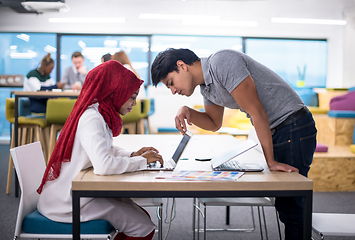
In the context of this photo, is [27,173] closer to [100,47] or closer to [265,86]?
[265,86]

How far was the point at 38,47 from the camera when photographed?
23.4 ft

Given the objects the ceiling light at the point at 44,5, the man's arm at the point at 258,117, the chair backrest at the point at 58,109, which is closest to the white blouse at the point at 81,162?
the man's arm at the point at 258,117

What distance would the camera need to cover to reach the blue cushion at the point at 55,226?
4.09 feet

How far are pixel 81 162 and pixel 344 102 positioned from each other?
451cm

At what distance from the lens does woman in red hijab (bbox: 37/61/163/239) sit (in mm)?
1226

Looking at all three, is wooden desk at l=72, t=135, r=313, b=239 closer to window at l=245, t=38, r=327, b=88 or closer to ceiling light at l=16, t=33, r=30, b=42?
window at l=245, t=38, r=327, b=88

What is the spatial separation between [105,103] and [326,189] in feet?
9.37

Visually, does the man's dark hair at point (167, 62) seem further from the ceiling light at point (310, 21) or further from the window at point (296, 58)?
the window at point (296, 58)

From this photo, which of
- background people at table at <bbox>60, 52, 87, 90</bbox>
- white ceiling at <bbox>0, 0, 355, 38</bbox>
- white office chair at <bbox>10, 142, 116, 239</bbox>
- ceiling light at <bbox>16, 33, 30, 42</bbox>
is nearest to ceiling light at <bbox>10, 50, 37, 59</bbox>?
ceiling light at <bbox>16, 33, 30, 42</bbox>

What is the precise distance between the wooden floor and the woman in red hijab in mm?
2534

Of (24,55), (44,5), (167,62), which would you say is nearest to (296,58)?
(44,5)

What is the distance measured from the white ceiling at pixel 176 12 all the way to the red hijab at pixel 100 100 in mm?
5970

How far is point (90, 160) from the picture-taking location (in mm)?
1242

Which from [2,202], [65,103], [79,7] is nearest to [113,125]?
[65,103]
